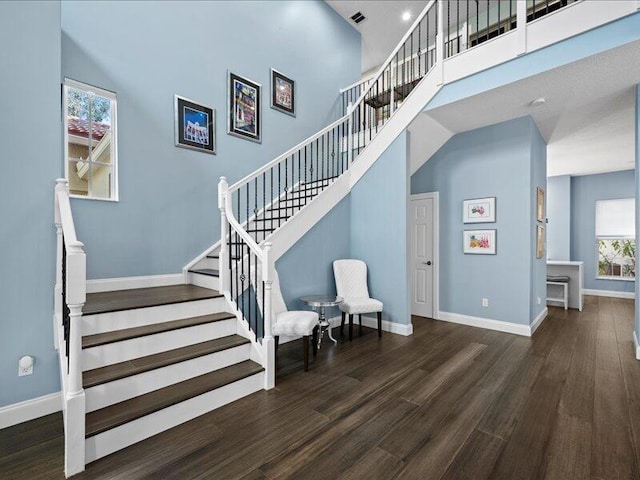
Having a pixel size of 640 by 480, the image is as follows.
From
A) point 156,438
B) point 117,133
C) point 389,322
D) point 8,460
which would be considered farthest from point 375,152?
point 8,460

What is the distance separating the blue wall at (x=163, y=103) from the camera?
3.38 m

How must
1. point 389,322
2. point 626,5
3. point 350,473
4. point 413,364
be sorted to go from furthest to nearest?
point 389,322 < point 413,364 < point 626,5 < point 350,473

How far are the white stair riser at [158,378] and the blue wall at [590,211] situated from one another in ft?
30.0

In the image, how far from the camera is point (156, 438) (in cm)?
204

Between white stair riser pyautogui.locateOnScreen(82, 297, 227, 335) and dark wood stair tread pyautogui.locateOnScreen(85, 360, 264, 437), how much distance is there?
2.02 ft

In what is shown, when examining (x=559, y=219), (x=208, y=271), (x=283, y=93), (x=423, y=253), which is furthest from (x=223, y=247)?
(x=559, y=219)

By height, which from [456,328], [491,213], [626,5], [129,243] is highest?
[626,5]

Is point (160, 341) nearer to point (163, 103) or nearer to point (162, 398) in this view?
point (162, 398)

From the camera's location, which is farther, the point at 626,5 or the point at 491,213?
the point at 491,213

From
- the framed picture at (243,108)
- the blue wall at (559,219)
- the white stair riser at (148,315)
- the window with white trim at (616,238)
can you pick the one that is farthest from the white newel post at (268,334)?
the window with white trim at (616,238)

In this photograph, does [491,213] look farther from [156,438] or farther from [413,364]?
[156,438]

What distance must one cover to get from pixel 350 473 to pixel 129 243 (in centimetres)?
328

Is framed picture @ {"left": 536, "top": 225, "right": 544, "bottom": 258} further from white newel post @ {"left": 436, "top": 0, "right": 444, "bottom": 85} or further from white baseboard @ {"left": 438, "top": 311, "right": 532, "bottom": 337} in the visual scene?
white newel post @ {"left": 436, "top": 0, "right": 444, "bottom": 85}

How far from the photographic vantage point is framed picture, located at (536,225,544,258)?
470 centimetres
